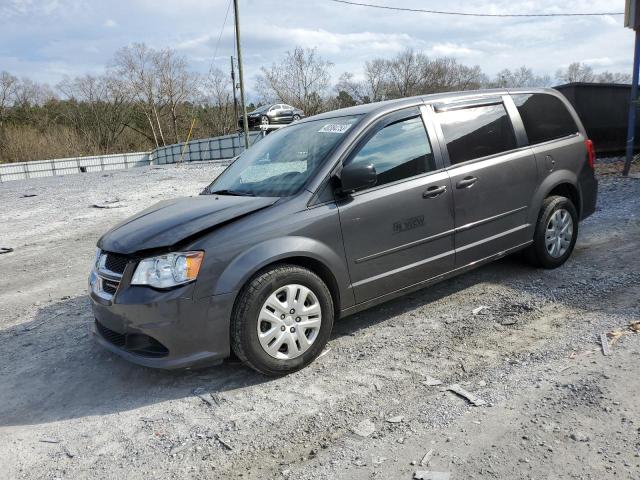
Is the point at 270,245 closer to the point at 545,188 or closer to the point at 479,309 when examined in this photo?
the point at 479,309

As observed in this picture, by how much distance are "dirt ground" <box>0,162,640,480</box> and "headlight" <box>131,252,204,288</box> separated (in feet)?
2.57

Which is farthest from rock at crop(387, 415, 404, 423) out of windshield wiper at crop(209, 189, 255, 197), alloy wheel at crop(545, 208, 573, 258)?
alloy wheel at crop(545, 208, 573, 258)

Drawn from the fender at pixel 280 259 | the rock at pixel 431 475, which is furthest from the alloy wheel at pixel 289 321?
the rock at pixel 431 475

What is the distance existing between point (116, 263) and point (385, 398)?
200cm

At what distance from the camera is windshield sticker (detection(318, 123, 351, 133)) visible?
4116mm

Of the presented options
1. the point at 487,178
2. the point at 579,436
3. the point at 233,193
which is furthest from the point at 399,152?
the point at 579,436

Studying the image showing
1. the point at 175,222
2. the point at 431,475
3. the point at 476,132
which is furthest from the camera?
the point at 476,132

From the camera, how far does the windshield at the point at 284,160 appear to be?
12.9 ft

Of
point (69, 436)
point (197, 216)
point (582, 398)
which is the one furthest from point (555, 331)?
point (69, 436)

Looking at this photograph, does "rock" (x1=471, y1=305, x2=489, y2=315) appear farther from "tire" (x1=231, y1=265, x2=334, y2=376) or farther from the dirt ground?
"tire" (x1=231, y1=265, x2=334, y2=376)

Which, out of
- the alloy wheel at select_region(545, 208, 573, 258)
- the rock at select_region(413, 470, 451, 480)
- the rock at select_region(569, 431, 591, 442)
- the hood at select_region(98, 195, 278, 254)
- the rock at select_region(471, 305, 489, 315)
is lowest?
the rock at select_region(413, 470, 451, 480)

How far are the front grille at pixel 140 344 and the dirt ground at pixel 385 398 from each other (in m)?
0.30

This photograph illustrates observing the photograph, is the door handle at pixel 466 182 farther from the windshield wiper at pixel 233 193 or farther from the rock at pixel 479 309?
the windshield wiper at pixel 233 193

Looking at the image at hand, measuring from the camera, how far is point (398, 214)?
401 cm
